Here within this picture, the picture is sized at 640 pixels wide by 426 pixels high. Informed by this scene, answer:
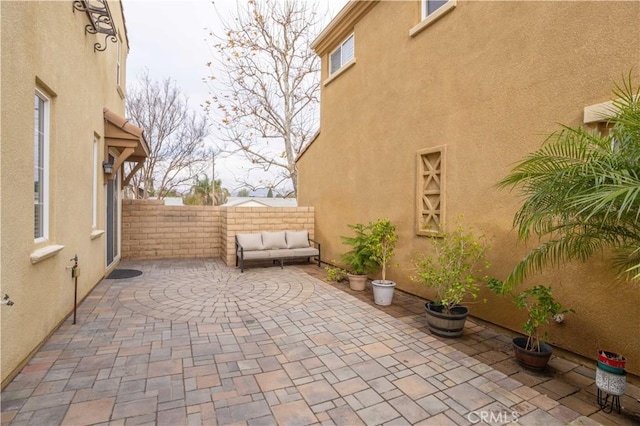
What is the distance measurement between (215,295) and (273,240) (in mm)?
2787

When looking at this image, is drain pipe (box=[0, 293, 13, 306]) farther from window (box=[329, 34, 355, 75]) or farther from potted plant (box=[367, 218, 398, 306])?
window (box=[329, 34, 355, 75])

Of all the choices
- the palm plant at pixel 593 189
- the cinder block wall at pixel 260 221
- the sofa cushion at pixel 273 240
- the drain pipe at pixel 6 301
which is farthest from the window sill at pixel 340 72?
the drain pipe at pixel 6 301

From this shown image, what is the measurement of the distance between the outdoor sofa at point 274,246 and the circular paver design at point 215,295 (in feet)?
1.64

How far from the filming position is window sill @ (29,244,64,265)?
3150 millimetres

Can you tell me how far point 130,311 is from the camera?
472 cm

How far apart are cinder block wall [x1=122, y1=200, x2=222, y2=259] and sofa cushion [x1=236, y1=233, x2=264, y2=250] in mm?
2253

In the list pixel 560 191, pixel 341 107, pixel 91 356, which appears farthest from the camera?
pixel 341 107

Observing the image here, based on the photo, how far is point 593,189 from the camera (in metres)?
2.24

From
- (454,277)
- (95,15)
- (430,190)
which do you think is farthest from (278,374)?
(95,15)

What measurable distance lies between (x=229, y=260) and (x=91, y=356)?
5.09 m

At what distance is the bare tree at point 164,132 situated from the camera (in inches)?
610

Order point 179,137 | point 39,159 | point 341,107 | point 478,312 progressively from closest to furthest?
point 39,159 → point 478,312 → point 341,107 → point 179,137

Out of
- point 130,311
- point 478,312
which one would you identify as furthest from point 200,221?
point 478,312

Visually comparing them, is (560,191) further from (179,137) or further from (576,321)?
(179,137)
